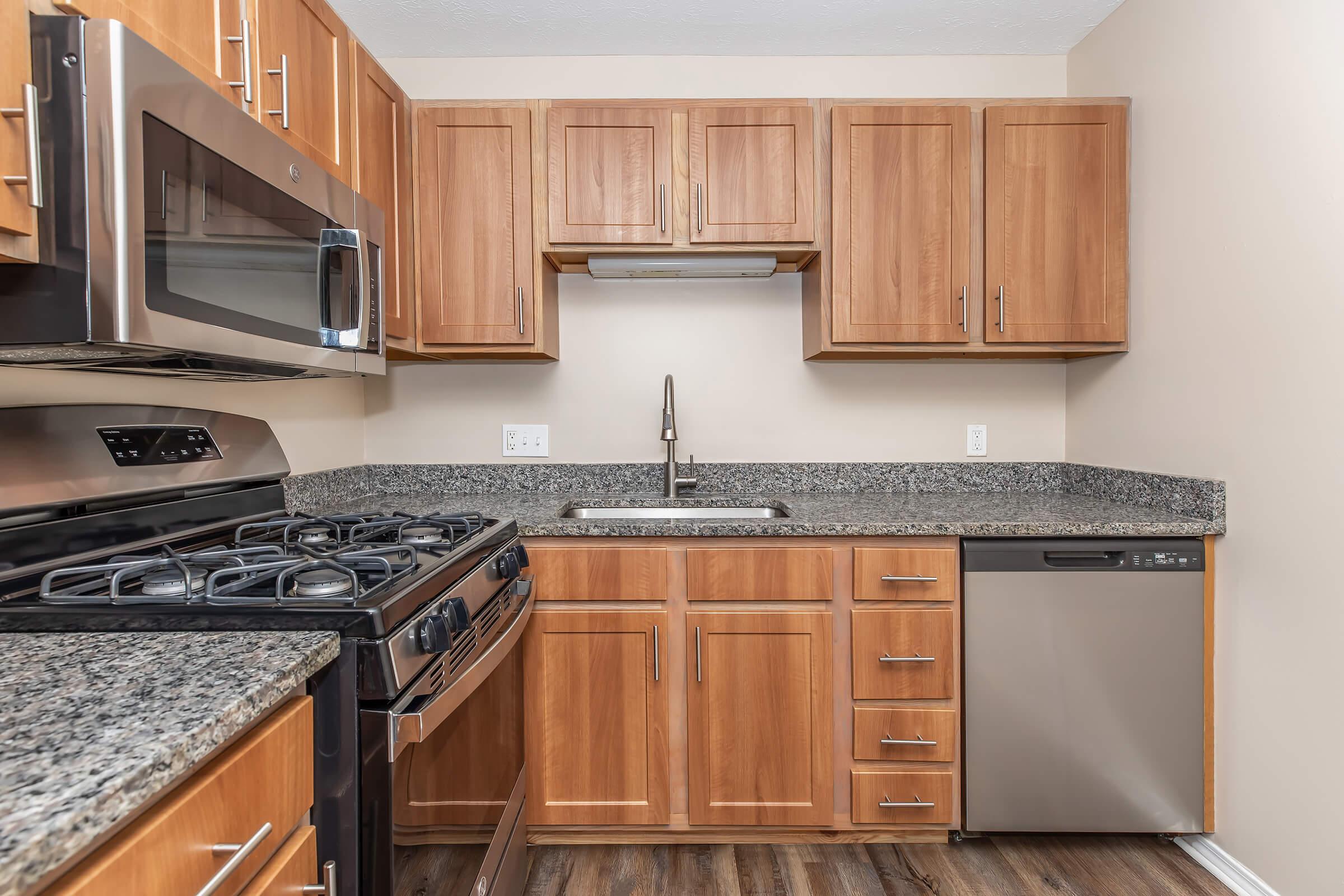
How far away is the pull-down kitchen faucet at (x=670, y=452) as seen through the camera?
7.41 feet

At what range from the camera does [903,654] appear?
1763 mm

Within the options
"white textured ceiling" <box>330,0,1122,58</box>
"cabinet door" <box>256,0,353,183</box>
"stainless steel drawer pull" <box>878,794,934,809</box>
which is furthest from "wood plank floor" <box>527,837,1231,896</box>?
"white textured ceiling" <box>330,0,1122,58</box>

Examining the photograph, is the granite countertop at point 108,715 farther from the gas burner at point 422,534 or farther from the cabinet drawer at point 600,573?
the cabinet drawer at point 600,573

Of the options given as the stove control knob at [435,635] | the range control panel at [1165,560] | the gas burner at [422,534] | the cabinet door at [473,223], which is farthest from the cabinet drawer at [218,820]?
the range control panel at [1165,560]

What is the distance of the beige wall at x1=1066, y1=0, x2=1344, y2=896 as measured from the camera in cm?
A: 143

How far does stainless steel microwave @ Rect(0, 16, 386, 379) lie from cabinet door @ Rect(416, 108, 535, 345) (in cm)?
65

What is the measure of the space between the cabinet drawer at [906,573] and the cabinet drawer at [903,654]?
0.13 feet

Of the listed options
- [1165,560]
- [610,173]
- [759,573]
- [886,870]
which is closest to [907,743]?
[886,870]

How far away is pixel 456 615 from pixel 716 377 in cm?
146

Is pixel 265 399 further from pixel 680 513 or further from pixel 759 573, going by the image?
pixel 759 573

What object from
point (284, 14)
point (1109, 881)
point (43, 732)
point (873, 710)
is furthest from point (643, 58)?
point (1109, 881)

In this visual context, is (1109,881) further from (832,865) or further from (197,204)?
(197,204)

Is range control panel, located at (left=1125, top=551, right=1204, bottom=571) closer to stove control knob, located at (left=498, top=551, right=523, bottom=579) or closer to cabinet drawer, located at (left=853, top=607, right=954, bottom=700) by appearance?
cabinet drawer, located at (left=853, top=607, right=954, bottom=700)

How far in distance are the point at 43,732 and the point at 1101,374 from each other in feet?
8.13
